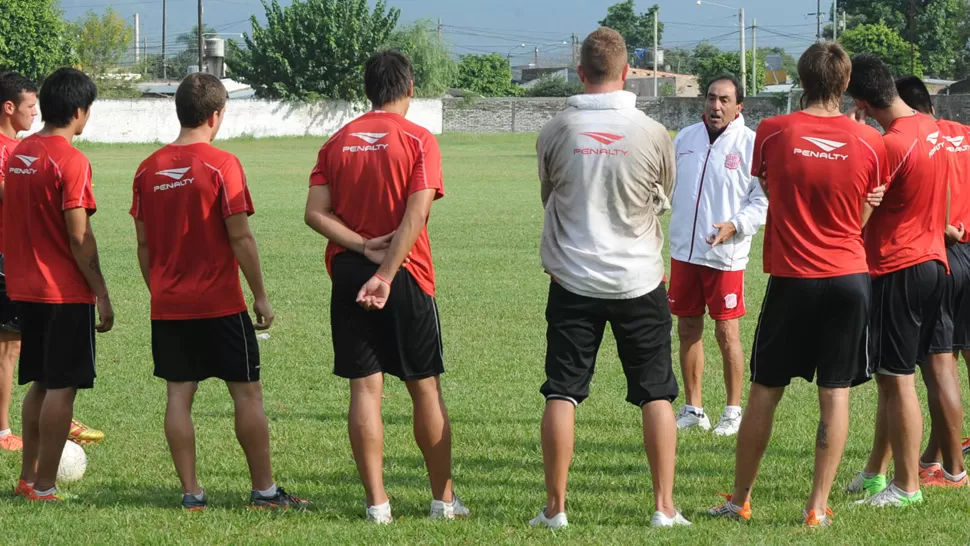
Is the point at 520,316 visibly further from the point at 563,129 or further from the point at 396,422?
the point at 563,129

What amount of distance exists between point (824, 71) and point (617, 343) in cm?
157

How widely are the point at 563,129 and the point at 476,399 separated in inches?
149

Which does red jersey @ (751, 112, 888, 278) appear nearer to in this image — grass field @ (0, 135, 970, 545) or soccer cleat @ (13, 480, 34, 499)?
grass field @ (0, 135, 970, 545)

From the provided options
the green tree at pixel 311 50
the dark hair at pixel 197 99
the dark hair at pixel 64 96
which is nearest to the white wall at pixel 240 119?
the green tree at pixel 311 50

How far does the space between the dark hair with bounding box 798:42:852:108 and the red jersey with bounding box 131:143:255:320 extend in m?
2.70

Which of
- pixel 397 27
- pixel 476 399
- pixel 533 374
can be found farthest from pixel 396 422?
pixel 397 27

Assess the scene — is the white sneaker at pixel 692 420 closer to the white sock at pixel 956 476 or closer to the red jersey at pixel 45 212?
the white sock at pixel 956 476

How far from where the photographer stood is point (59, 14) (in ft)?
203

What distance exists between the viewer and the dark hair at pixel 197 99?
539cm

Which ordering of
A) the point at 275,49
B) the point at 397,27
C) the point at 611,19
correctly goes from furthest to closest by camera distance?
the point at 611,19, the point at 397,27, the point at 275,49

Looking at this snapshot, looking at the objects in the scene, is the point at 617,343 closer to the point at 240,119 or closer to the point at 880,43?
the point at 240,119

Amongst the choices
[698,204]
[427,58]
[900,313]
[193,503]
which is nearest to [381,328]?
[193,503]

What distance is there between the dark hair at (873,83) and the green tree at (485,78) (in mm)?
92452

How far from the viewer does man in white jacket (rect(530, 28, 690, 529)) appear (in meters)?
5.05
